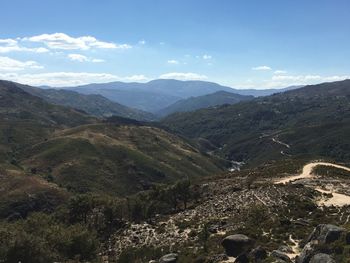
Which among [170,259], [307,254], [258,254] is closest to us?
[307,254]

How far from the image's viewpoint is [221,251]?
180 ft

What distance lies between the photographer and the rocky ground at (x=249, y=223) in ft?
183

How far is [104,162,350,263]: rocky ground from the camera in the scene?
5591 centimetres

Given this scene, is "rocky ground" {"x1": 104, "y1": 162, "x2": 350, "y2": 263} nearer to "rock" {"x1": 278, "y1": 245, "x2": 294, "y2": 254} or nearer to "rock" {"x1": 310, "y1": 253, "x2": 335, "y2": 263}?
"rock" {"x1": 278, "y1": 245, "x2": 294, "y2": 254}

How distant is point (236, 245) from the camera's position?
53344 millimetres

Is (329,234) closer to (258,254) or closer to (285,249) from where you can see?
(258,254)

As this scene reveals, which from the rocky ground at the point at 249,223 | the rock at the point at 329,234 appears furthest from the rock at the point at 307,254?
the rock at the point at 329,234

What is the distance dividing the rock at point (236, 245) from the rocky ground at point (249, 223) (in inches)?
18.0

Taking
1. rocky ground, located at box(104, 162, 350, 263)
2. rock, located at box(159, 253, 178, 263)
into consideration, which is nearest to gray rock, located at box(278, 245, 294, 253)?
rocky ground, located at box(104, 162, 350, 263)

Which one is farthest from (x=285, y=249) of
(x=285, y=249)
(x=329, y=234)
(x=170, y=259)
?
(x=170, y=259)

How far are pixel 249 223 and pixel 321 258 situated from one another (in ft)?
112

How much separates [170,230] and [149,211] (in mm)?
17549

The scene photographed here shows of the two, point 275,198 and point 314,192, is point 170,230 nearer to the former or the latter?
point 275,198

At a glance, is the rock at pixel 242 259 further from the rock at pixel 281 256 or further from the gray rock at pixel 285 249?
the gray rock at pixel 285 249
